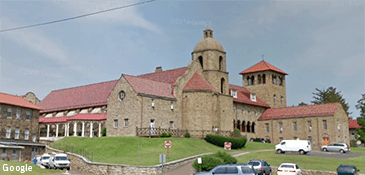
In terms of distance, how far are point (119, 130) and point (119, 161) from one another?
16832mm

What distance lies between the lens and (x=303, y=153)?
54.1 metres

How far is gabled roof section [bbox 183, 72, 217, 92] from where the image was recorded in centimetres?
6141

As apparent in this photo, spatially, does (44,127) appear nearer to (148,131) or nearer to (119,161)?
(148,131)

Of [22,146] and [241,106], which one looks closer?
[22,146]

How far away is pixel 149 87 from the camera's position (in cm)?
5925

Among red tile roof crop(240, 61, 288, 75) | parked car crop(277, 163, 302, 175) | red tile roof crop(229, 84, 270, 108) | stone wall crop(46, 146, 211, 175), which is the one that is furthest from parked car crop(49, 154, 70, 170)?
red tile roof crop(240, 61, 288, 75)

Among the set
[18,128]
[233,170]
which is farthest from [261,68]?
[233,170]

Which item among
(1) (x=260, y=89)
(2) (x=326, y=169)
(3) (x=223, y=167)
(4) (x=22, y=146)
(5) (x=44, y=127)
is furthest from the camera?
(1) (x=260, y=89)

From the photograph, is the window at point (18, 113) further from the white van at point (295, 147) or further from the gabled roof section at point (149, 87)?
the white van at point (295, 147)

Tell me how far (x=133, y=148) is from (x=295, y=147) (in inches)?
847

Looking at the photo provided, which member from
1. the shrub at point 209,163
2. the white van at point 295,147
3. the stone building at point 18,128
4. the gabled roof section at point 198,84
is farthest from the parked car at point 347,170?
the stone building at point 18,128

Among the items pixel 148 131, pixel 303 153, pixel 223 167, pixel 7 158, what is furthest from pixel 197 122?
pixel 223 167

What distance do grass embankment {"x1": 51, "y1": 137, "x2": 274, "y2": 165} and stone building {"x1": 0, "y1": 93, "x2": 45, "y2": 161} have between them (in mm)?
3364

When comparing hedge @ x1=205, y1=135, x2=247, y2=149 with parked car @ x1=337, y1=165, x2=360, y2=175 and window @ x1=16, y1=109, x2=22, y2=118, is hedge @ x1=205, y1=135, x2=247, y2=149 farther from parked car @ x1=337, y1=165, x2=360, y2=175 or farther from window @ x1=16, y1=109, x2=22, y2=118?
window @ x1=16, y1=109, x2=22, y2=118
